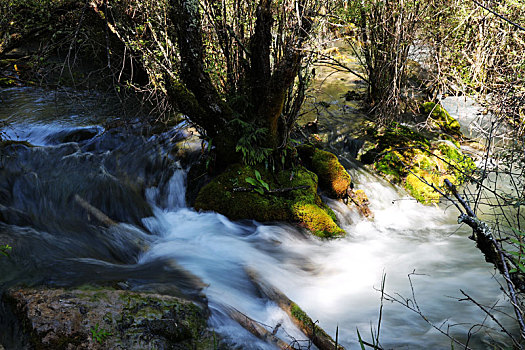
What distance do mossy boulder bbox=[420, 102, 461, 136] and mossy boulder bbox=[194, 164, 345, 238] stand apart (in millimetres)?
4329

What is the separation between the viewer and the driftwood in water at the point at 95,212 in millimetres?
4504

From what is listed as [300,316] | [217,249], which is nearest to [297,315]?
[300,316]

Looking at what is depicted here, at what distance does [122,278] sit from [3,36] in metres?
6.98

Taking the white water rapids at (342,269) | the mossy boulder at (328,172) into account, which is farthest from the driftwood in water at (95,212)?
the mossy boulder at (328,172)

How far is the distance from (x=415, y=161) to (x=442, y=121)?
Result: 2.05m

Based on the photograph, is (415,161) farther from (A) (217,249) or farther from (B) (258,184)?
(A) (217,249)

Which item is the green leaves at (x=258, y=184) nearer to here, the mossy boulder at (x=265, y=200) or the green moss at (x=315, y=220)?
the mossy boulder at (x=265, y=200)

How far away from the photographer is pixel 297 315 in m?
3.10

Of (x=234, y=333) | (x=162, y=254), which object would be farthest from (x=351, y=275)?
(x=162, y=254)

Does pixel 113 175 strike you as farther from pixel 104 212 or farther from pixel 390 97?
pixel 390 97

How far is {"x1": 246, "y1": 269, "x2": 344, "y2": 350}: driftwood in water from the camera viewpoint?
9.21 ft

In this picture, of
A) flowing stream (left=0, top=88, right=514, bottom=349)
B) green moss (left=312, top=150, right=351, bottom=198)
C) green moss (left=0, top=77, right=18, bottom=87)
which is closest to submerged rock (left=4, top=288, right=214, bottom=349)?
flowing stream (left=0, top=88, right=514, bottom=349)

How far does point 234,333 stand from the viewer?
274 centimetres

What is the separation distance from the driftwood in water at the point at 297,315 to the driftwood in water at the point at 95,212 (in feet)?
6.35
